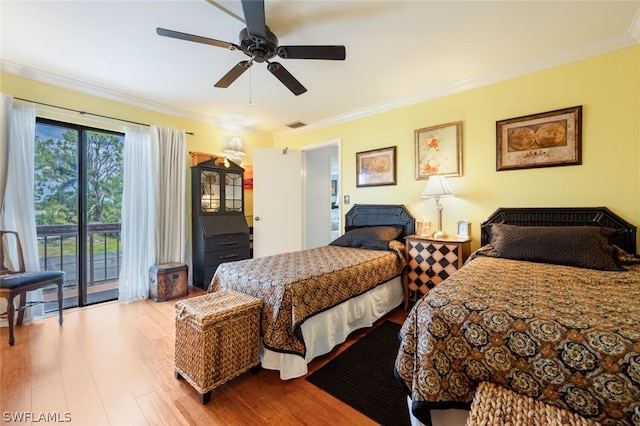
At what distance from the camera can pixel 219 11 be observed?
187 centimetres

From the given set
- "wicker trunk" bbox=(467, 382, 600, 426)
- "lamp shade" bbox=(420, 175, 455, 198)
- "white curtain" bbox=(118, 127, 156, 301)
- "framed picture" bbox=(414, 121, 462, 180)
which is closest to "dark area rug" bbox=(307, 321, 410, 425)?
"wicker trunk" bbox=(467, 382, 600, 426)

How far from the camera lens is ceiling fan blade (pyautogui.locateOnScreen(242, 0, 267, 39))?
144cm

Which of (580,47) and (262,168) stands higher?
(580,47)

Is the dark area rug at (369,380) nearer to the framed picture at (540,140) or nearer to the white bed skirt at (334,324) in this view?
the white bed skirt at (334,324)

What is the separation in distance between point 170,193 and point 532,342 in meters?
3.95

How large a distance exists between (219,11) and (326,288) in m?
2.17

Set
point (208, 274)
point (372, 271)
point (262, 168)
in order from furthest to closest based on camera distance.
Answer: point (262, 168) < point (208, 274) < point (372, 271)

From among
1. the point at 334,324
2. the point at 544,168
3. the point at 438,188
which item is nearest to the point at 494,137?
the point at 544,168

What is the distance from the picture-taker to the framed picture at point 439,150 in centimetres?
299

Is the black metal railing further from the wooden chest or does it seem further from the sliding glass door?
the wooden chest

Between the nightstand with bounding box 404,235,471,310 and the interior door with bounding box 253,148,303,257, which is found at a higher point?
the interior door with bounding box 253,148,303,257

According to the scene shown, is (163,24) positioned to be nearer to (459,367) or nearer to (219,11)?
(219,11)

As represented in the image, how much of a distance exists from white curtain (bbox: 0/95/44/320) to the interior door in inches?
96.6

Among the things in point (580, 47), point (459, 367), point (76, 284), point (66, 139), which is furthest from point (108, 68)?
point (580, 47)
